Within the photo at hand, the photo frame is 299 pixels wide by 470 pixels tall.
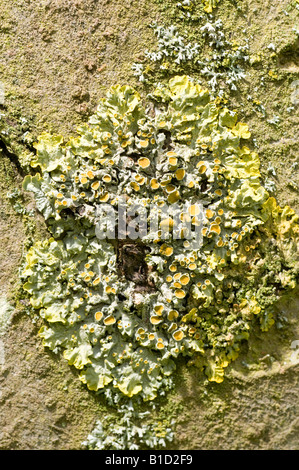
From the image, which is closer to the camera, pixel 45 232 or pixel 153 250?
pixel 153 250

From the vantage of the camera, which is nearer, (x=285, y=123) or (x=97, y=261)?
(x=97, y=261)

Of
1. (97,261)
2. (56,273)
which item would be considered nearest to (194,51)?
(97,261)

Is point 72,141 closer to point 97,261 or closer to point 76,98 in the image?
point 76,98

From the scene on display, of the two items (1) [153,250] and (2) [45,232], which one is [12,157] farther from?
(1) [153,250]

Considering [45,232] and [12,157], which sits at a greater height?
[12,157]

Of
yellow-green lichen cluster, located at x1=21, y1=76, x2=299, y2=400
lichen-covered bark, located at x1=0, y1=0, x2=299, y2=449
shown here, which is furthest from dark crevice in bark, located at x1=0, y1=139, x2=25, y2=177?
yellow-green lichen cluster, located at x1=21, y1=76, x2=299, y2=400

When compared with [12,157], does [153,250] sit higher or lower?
lower

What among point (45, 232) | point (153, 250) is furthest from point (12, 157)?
point (153, 250)

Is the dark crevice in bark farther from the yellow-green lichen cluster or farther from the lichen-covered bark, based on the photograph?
the yellow-green lichen cluster
